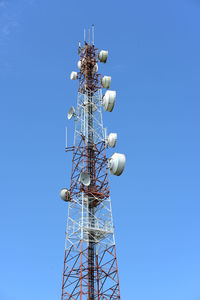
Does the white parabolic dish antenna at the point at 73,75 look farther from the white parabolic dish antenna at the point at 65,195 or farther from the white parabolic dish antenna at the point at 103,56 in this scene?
the white parabolic dish antenna at the point at 65,195

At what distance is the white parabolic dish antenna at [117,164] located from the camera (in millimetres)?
37031

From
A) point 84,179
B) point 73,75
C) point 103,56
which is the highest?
point 103,56

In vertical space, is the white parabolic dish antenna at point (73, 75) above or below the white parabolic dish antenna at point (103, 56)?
below

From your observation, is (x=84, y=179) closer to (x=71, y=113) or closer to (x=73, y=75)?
(x=71, y=113)

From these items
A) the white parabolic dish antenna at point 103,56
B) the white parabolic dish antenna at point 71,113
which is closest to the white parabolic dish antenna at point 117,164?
the white parabolic dish antenna at point 71,113

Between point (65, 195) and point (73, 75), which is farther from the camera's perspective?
point (73, 75)

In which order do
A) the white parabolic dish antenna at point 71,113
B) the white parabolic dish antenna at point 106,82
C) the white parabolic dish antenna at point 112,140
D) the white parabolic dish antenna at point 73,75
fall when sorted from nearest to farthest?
the white parabolic dish antenna at point 112,140 < the white parabolic dish antenna at point 71,113 < the white parabolic dish antenna at point 106,82 < the white parabolic dish antenna at point 73,75

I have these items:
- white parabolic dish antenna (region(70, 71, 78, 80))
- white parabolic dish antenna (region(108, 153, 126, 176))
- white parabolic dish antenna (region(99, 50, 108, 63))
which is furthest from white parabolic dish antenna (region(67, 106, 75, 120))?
white parabolic dish antenna (region(99, 50, 108, 63))

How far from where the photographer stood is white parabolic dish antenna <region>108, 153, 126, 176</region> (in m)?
37.0

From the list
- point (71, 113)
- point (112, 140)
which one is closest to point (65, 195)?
point (112, 140)

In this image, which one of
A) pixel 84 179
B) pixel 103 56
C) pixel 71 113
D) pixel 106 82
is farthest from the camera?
pixel 103 56

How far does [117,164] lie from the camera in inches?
1457

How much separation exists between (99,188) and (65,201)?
3.56m

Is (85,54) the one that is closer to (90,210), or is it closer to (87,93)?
(87,93)
